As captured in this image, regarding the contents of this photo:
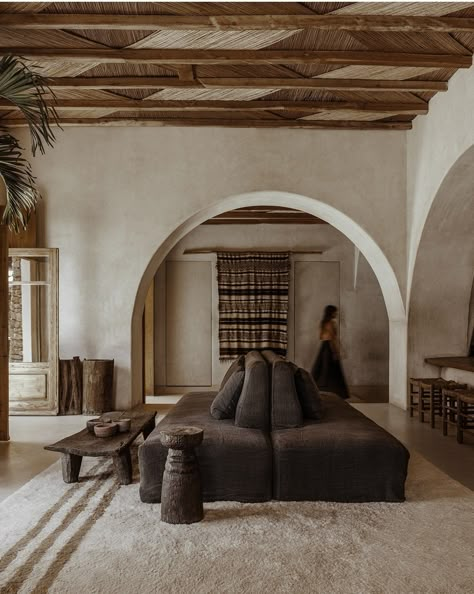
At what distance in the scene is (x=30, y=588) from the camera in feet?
8.05

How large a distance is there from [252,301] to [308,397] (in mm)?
6007

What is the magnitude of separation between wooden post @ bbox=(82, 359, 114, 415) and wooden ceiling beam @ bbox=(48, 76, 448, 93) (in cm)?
300

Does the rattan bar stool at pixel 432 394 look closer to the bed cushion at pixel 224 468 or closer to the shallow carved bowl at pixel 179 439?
the bed cushion at pixel 224 468

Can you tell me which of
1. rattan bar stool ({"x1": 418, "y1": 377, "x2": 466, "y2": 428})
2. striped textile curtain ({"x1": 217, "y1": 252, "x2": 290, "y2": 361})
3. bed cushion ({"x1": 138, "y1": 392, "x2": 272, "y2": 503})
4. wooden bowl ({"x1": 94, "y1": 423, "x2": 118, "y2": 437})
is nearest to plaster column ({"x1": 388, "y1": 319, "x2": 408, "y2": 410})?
rattan bar stool ({"x1": 418, "y1": 377, "x2": 466, "y2": 428})

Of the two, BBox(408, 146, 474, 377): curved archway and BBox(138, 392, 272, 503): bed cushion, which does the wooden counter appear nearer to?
BBox(408, 146, 474, 377): curved archway

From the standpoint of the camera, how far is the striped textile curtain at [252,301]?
1005 centimetres

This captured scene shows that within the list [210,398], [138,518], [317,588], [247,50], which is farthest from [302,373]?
[247,50]

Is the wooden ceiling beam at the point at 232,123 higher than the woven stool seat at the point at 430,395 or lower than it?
higher

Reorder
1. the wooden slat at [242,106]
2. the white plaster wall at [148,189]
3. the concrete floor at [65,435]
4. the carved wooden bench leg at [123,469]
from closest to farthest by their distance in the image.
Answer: the carved wooden bench leg at [123,469] < the concrete floor at [65,435] < the wooden slat at [242,106] < the white plaster wall at [148,189]

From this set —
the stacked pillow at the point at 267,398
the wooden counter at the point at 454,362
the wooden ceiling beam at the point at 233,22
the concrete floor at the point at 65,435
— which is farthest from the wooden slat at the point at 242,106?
the concrete floor at the point at 65,435

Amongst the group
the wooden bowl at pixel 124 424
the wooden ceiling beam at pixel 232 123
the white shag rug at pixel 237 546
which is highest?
the wooden ceiling beam at pixel 232 123

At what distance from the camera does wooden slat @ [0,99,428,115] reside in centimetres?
603

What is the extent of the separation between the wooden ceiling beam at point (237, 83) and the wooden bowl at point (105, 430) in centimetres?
317

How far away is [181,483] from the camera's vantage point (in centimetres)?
320
